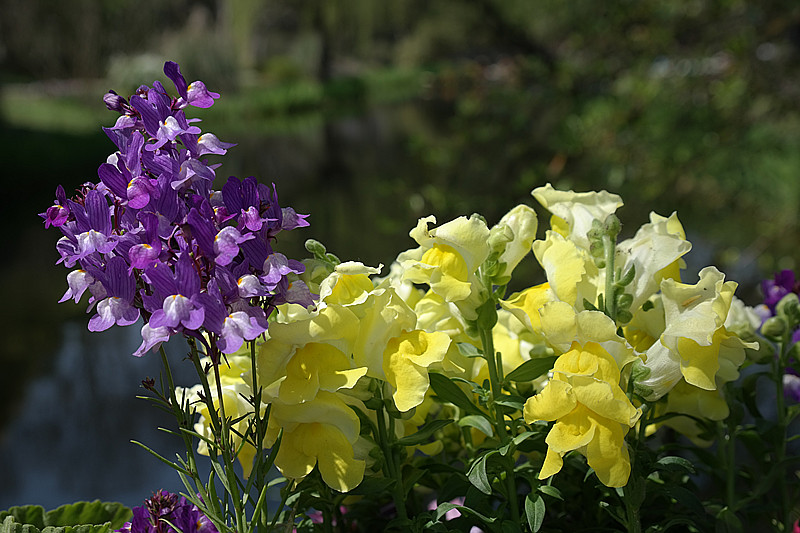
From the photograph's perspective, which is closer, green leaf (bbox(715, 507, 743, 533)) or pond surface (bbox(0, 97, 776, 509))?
green leaf (bbox(715, 507, 743, 533))

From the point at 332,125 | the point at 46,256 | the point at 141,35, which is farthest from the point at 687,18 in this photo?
the point at 141,35

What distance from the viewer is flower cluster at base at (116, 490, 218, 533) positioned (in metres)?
0.58

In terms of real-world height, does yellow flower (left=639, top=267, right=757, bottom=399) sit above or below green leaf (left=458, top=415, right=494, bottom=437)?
above

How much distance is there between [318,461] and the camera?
1.91 feet

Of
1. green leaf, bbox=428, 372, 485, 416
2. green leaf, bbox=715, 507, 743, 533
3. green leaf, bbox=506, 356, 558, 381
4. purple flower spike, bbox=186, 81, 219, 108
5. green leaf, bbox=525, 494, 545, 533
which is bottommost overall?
green leaf, bbox=715, 507, 743, 533

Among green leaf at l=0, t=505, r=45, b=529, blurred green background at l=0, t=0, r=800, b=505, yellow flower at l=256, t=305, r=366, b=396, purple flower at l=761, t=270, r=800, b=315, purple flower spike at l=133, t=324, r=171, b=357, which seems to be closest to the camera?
purple flower spike at l=133, t=324, r=171, b=357

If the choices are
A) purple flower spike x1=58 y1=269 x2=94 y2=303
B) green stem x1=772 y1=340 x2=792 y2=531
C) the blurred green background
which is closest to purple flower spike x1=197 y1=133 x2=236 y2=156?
purple flower spike x1=58 y1=269 x2=94 y2=303

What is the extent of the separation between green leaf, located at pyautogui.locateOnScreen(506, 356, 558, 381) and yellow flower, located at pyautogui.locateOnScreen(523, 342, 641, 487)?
0.06 metres

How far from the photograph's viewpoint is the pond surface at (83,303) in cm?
191

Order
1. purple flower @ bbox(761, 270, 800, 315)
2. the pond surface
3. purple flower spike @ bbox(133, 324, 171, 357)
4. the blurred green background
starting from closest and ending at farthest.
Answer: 1. purple flower spike @ bbox(133, 324, 171, 357)
2. purple flower @ bbox(761, 270, 800, 315)
3. the pond surface
4. the blurred green background

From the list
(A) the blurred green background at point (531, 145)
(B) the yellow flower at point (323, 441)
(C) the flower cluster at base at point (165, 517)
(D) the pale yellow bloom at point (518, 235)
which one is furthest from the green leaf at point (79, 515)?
(A) the blurred green background at point (531, 145)

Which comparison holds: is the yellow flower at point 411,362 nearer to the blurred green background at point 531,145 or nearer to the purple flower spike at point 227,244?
the purple flower spike at point 227,244

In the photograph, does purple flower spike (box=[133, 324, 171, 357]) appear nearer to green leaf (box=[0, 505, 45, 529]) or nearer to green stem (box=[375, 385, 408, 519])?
green stem (box=[375, 385, 408, 519])

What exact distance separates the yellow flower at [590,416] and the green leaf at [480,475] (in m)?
0.04
